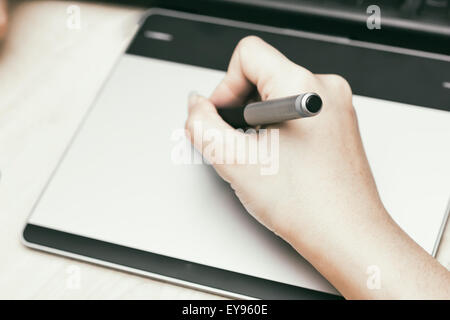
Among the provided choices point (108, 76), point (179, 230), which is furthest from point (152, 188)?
point (108, 76)

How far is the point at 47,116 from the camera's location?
51cm

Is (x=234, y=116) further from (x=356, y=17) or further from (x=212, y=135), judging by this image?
(x=356, y=17)

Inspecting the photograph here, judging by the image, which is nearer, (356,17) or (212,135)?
(212,135)

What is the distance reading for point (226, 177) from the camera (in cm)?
39

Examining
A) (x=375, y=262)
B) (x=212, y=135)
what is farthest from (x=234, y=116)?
(x=375, y=262)

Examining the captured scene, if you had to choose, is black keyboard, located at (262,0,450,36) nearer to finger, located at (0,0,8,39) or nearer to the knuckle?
the knuckle

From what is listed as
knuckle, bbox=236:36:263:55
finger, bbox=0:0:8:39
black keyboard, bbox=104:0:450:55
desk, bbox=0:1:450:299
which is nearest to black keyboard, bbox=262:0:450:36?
black keyboard, bbox=104:0:450:55

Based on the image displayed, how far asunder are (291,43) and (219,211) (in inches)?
9.2

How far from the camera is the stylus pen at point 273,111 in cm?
30

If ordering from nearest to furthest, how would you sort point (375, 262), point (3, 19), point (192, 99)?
point (375, 262) → point (192, 99) → point (3, 19)

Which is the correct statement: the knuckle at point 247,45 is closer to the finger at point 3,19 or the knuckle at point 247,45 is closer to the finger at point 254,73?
the finger at point 254,73

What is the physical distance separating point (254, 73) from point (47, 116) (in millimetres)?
245

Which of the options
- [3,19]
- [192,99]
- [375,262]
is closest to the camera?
[375,262]
